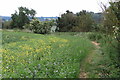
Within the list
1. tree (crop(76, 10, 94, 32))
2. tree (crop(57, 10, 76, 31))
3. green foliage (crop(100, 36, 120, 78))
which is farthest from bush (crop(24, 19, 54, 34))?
green foliage (crop(100, 36, 120, 78))

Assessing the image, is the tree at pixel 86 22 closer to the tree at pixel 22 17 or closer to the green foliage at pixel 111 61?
the tree at pixel 22 17

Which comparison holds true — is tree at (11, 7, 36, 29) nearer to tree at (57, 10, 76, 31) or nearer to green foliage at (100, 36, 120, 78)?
tree at (57, 10, 76, 31)

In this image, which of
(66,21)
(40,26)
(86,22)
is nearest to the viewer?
(86,22)

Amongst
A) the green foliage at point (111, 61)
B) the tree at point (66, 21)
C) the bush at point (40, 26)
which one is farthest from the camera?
the tree at point (66, 21)

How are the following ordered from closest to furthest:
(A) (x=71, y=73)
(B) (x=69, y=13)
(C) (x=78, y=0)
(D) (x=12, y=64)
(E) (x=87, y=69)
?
(A) (x=71, y=73) < (D) (x=12, y=64) < (E) (x=87, y=69) < (C) (x=78, y=0) < (B) (x=69, y=13)

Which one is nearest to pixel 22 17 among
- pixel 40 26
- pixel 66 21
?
pixel 40 26

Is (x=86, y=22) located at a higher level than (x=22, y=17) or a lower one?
lower

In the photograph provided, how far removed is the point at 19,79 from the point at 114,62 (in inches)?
120

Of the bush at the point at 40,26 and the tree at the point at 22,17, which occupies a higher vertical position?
the tree at the point at 22,17

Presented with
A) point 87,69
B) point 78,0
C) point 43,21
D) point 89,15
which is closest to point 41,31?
point 43,21

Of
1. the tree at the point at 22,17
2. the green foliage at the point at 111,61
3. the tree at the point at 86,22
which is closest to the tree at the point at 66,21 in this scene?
the tree at the point at 86,22

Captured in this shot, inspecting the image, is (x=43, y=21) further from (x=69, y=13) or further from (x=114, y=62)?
(x=114, y=62)

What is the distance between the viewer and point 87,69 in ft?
16.8

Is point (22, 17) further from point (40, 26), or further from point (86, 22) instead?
point (86, 22)
